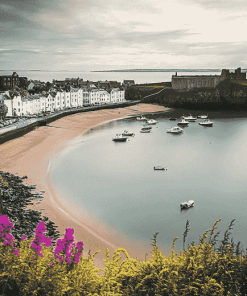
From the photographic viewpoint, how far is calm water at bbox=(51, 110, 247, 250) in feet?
34.2

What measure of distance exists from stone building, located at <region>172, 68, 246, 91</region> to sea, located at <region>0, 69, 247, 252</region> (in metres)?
38.7

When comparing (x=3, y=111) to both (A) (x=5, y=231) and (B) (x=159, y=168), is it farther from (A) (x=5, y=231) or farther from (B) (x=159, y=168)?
(A) (x=5, y=231)

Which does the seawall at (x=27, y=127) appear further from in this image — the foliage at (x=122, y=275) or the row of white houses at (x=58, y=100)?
the foliage at (x=122, y=275)

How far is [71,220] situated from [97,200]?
103 inches

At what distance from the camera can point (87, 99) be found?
4878 centimetres

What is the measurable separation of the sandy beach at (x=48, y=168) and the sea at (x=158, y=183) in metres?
0.52

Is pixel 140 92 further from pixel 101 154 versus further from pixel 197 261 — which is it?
pixel 197 261

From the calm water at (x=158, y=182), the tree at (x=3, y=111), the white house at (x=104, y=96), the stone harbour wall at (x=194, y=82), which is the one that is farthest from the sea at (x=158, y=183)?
the stone harbour wall at (x=194, y=82)

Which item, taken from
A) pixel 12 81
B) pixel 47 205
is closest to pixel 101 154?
pixel 47 205

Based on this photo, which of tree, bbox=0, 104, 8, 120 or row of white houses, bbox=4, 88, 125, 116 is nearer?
tree, bbox=0, 104, 8, 120

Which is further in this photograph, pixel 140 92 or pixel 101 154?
pixel 140 92

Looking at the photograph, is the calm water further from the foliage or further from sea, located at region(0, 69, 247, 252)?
the foliage

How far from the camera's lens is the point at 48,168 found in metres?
15.9

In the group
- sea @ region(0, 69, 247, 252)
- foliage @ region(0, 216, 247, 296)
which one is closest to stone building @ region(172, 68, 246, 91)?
sea @ region(0, 69, 247, 252)
